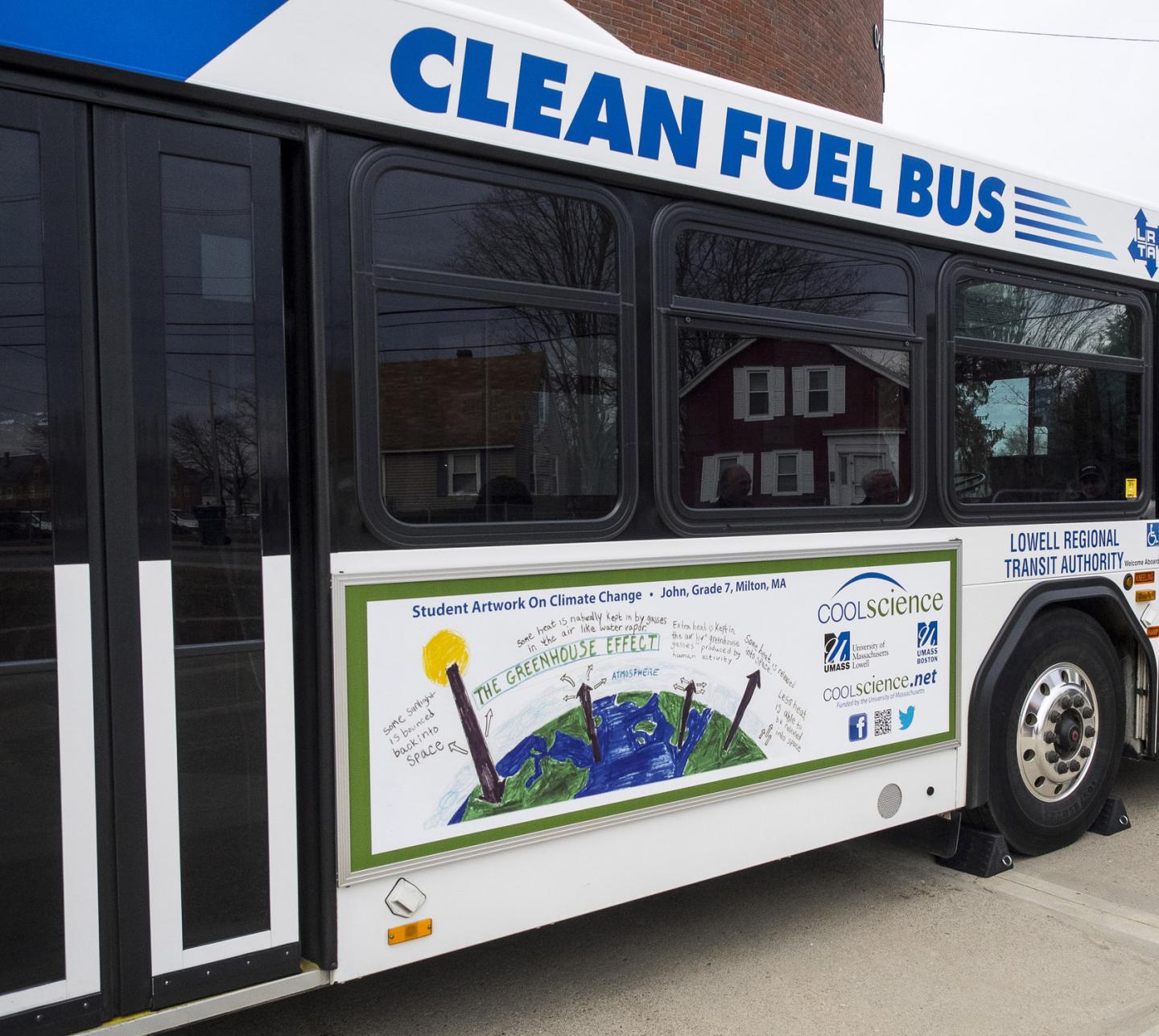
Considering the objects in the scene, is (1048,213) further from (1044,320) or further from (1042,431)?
(1042,431)

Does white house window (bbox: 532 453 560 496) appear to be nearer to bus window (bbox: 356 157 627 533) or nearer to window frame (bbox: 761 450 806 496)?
bus window (bbox: 356 157 627 533)

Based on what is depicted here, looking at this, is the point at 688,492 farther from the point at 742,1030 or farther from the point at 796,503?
the point at 742,1030

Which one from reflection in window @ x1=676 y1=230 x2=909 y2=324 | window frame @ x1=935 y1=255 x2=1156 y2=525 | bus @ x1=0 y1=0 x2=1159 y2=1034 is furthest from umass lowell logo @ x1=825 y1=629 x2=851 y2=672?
reflection in window @ x1=676 y1=230 x2=909 y2=324

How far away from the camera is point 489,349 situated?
3.05 metres

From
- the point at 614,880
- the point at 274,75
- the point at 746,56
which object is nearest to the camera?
the point at 274,75

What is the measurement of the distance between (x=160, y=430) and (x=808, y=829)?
2588 millimetres

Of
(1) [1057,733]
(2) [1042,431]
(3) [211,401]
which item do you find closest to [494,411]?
(3) [211,401]

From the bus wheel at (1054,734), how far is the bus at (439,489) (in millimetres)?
228

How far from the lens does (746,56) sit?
452 inches

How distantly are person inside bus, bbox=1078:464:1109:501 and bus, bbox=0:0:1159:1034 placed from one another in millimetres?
785

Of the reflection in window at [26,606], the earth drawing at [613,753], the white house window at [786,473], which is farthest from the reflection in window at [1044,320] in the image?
the reflection in window at [26,606]

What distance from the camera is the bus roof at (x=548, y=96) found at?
2.56 metres

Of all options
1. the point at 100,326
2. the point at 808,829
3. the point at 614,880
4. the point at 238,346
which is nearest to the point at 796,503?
the point at 808,829

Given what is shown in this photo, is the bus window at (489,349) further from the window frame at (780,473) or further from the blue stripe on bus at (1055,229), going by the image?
the blue stripe on bus at (1055,229)
